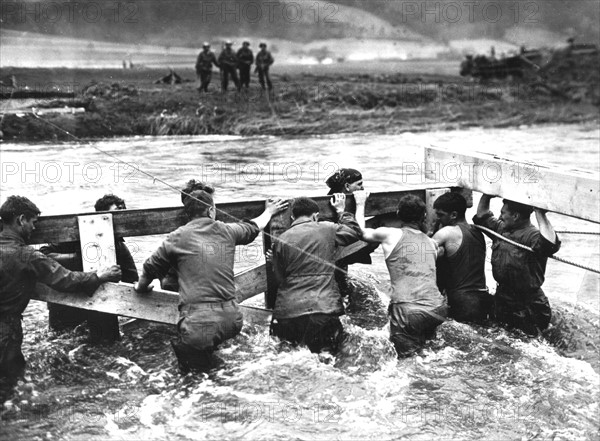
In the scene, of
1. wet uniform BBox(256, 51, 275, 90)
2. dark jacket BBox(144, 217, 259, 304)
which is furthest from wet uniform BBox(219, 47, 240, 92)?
dark jacket BBox(144, 217, 259, 304)

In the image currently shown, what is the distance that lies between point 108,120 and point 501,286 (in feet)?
54.6

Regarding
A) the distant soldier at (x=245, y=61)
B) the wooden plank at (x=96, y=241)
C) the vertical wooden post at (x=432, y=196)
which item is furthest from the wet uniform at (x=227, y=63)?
the wooden plank at (x=96, y=241)

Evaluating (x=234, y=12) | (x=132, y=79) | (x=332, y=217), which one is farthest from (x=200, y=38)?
(x=332, y=217)

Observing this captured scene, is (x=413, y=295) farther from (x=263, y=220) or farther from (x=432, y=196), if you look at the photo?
(x=432, y=196)

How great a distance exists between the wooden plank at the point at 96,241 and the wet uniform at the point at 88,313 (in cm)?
16

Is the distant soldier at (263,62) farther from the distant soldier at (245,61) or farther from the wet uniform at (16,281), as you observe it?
the wet uniform at (16,281)

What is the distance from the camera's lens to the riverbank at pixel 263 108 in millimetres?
21297

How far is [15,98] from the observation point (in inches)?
838

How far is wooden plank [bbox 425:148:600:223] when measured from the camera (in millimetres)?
5996

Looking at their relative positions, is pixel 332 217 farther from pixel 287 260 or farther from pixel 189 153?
pixel 189 153

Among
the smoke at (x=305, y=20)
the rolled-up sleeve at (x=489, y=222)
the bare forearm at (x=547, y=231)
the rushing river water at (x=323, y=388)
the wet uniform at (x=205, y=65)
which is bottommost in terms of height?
the rushing river water at (x=323, y=388)

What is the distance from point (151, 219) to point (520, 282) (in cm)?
341

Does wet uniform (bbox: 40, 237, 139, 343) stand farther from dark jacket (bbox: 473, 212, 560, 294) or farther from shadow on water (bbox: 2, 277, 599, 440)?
dark jacket (bbox: 473, 212, 560, 294)

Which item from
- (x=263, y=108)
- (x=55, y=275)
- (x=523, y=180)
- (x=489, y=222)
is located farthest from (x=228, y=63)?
(x=55, y=275)
